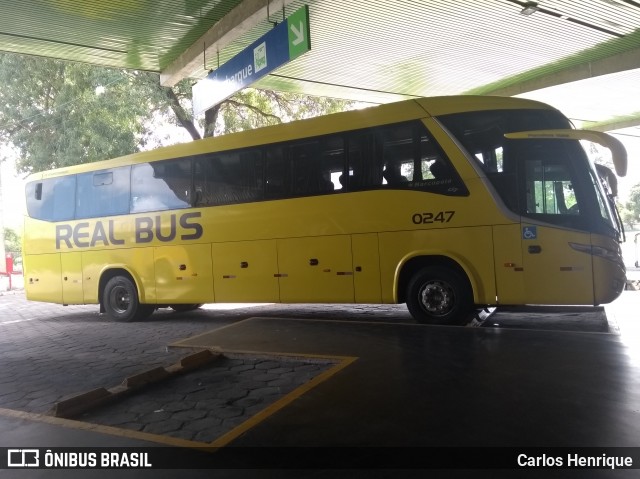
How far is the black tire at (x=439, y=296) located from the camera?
7.05 metres

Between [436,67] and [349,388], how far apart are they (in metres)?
10.2

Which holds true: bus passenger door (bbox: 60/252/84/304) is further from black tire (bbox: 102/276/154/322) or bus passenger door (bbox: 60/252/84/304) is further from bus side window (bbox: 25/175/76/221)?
bus side window (bbox: 25/175/76/221)

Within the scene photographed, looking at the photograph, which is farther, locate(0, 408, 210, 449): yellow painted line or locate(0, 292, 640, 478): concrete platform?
locate(0, 408, 210, 449): yellow painted line

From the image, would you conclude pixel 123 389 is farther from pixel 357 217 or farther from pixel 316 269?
pixel 357 217

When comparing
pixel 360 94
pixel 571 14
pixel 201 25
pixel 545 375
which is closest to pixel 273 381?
pixel 545 375

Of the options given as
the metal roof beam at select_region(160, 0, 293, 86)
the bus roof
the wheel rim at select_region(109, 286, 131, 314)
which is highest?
the metal roof beam at select_region(160, 0, 293, 86)

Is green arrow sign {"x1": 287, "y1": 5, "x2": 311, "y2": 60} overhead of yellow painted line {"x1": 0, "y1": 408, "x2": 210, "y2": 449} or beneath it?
overhead

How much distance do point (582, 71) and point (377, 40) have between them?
545cm

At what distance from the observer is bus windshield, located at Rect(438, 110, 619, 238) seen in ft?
21.0

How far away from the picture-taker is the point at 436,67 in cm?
1223

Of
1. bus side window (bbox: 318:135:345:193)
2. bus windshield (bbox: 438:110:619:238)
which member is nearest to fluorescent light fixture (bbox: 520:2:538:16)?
bus windshield (bbox: 438:110:619:238)

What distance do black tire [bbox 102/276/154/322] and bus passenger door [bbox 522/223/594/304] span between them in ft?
24.7

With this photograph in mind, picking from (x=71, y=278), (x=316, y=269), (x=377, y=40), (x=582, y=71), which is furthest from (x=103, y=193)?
(x=582, y=71)

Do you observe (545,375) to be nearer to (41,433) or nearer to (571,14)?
(41,433)
